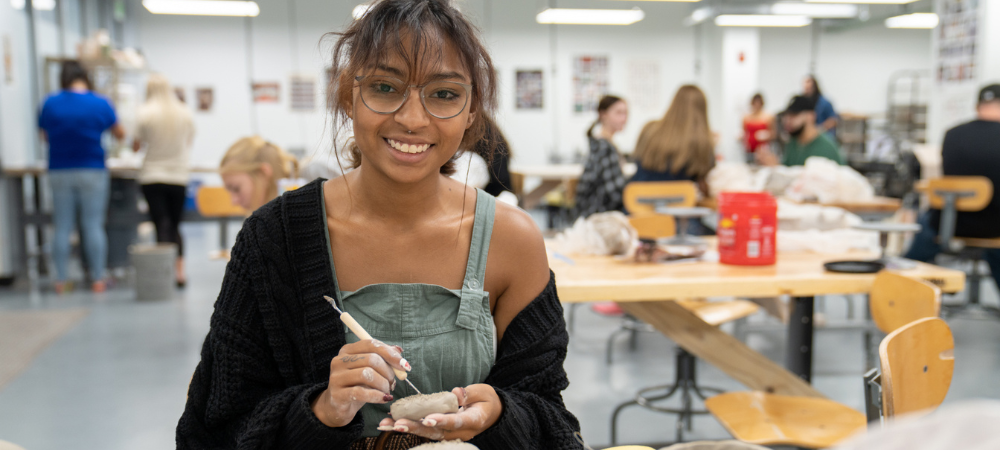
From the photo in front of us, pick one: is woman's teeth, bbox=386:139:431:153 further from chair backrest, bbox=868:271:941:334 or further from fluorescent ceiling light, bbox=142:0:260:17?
fluorescent ceiling light, bbox=142:0:260:17

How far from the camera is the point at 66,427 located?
291 centimetres

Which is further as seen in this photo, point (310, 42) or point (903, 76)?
point (903, 76)

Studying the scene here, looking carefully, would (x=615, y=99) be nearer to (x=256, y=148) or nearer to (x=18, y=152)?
(x=256, y=148)

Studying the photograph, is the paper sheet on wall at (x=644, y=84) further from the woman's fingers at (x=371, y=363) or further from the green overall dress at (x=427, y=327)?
the woman's fingers at (x=371, y=363)

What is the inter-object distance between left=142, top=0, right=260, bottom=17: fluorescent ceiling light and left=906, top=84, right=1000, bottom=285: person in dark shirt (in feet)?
20.7

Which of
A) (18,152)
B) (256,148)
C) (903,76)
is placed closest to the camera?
(256,148)

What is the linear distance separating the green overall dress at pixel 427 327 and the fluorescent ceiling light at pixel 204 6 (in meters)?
6.94

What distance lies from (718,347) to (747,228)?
38 cm

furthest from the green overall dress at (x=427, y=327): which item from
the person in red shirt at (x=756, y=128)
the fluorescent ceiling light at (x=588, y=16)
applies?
the person in red shirt at (x=756, y=128)

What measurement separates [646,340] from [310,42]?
6.26 meters

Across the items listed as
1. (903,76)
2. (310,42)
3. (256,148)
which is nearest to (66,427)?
(256,148)

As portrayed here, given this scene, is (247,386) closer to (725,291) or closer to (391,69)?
(391,69)

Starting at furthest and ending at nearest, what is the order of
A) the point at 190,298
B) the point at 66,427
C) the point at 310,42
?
the point at 310,42 → the point at 190,298 → the point at 66,427

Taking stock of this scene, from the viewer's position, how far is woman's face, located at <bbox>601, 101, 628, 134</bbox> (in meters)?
4.65
